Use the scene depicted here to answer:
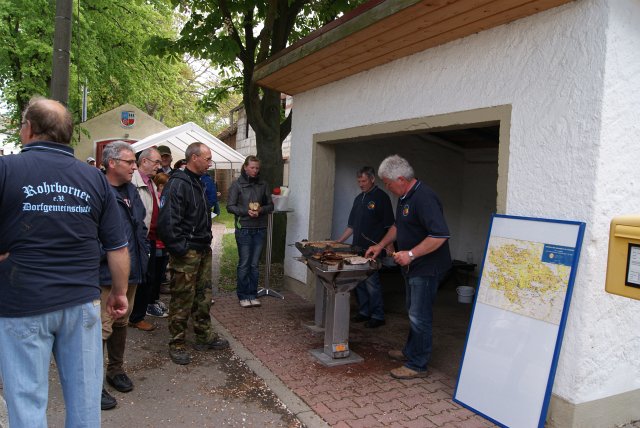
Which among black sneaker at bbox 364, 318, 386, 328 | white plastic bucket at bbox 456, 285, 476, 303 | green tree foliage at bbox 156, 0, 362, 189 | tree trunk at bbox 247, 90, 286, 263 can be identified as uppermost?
green tree foliage at bbox 156, 0, 362, 189

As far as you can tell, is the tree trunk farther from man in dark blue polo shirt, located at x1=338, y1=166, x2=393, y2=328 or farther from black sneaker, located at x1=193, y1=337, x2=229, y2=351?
black sneaker, located at x1=193, y1=337, x2=229, y2=351

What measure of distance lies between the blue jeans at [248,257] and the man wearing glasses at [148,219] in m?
1.06

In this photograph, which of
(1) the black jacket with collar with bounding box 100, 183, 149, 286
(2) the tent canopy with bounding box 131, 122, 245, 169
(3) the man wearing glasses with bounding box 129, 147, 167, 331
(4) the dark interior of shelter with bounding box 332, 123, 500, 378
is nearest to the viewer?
(1) the black jacket with collar with bounding box 100, 183, 149, 286

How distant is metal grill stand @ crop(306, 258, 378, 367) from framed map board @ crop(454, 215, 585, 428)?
1149 millimetres

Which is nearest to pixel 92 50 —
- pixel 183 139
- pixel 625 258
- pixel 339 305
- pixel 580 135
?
pixel 183 139

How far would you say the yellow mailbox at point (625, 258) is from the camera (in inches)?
85.0

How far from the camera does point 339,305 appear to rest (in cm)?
455

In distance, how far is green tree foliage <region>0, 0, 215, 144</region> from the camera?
1255 centimetres

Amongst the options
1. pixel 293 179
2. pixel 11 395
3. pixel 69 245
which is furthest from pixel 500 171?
pixel 293 179

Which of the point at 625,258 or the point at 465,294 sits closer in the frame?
the point at 625,258

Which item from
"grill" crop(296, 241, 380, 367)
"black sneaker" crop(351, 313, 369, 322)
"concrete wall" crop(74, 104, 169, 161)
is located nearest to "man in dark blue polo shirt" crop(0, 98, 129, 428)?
"grill" crop(296, 241, 380, 367)

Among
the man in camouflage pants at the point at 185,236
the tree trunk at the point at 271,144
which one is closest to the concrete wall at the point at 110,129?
the tree trunk at the point at 271,144

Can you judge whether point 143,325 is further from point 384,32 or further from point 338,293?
point 384,32

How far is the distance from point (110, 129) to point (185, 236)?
19580 mm
